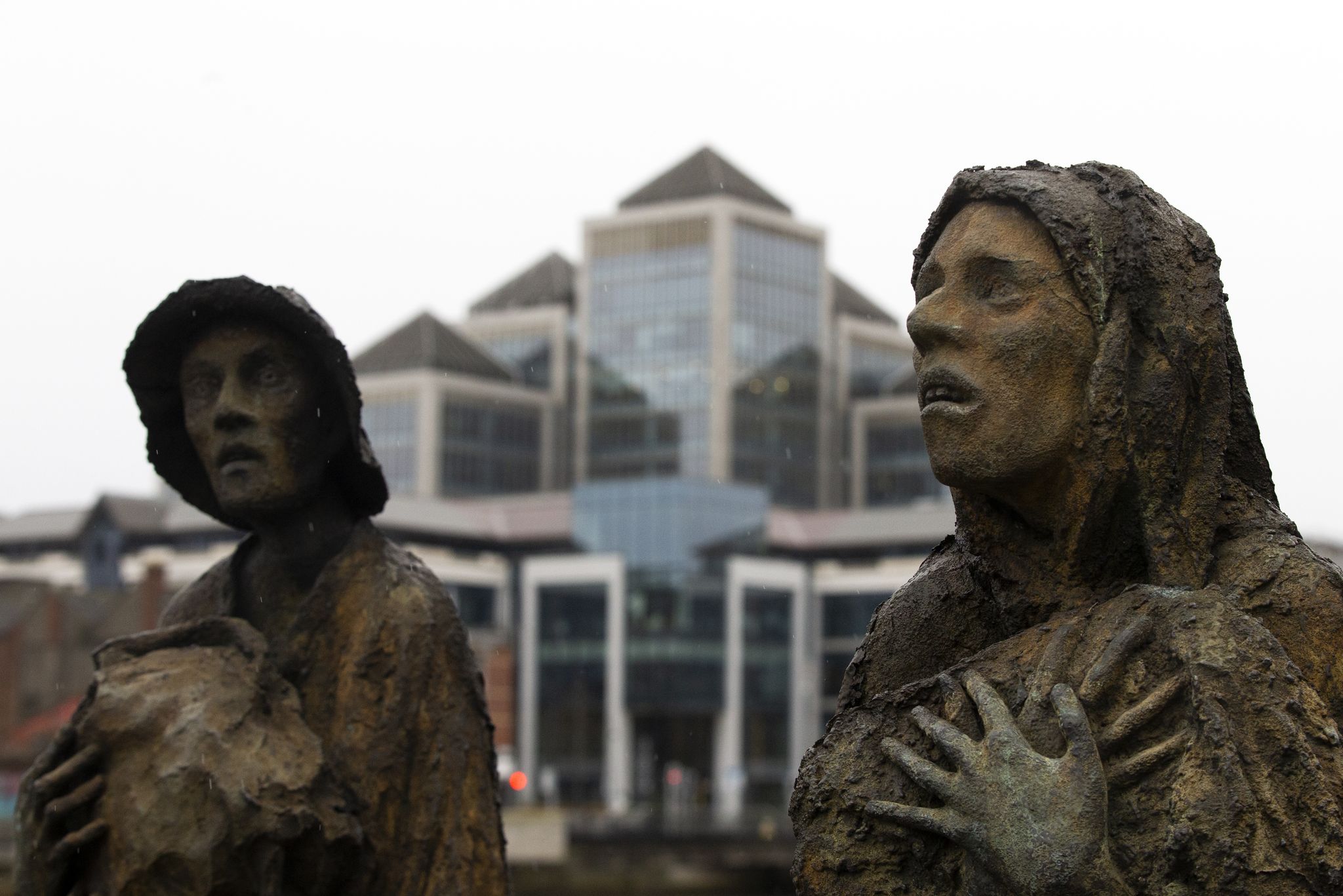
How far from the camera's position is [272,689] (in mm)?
6047

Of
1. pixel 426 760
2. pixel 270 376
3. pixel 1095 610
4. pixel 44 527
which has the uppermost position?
pixel 44 527

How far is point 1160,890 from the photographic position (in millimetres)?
3971

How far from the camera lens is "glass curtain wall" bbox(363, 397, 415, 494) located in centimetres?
9606

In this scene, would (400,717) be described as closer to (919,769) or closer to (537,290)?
(919,769)

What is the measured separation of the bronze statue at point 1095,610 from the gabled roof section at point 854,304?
96.0 m

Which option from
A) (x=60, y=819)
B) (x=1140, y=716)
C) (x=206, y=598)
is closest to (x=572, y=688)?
(x=206, y=598)

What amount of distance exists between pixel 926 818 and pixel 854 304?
10157 cm

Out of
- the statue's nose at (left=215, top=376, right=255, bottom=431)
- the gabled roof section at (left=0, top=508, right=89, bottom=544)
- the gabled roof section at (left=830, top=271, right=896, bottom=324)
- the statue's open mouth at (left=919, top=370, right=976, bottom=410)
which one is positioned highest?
the gabled roof section at (left=830, top=271, right=896, bottom=324)

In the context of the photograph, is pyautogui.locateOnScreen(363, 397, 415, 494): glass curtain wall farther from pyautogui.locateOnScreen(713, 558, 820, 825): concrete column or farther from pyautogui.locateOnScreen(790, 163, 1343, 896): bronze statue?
pyautogui.locateOnScreen(790, 163, 1343, 896): bronze statue

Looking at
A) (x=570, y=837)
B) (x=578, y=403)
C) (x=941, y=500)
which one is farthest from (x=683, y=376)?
(x=570, y=837)

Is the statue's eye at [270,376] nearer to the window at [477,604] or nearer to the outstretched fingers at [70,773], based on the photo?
the outstretched fingers at [70,773]

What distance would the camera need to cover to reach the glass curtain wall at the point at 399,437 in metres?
96.1

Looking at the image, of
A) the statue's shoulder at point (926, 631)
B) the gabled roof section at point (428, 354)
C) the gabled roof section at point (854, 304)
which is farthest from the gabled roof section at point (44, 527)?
the statue's shoulder at point (926, 631)

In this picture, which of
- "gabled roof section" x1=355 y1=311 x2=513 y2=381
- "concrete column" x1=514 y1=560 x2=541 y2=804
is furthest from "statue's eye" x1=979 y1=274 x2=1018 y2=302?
"gabled roof section" x1=355 y1=311 x2=513 y2=381
